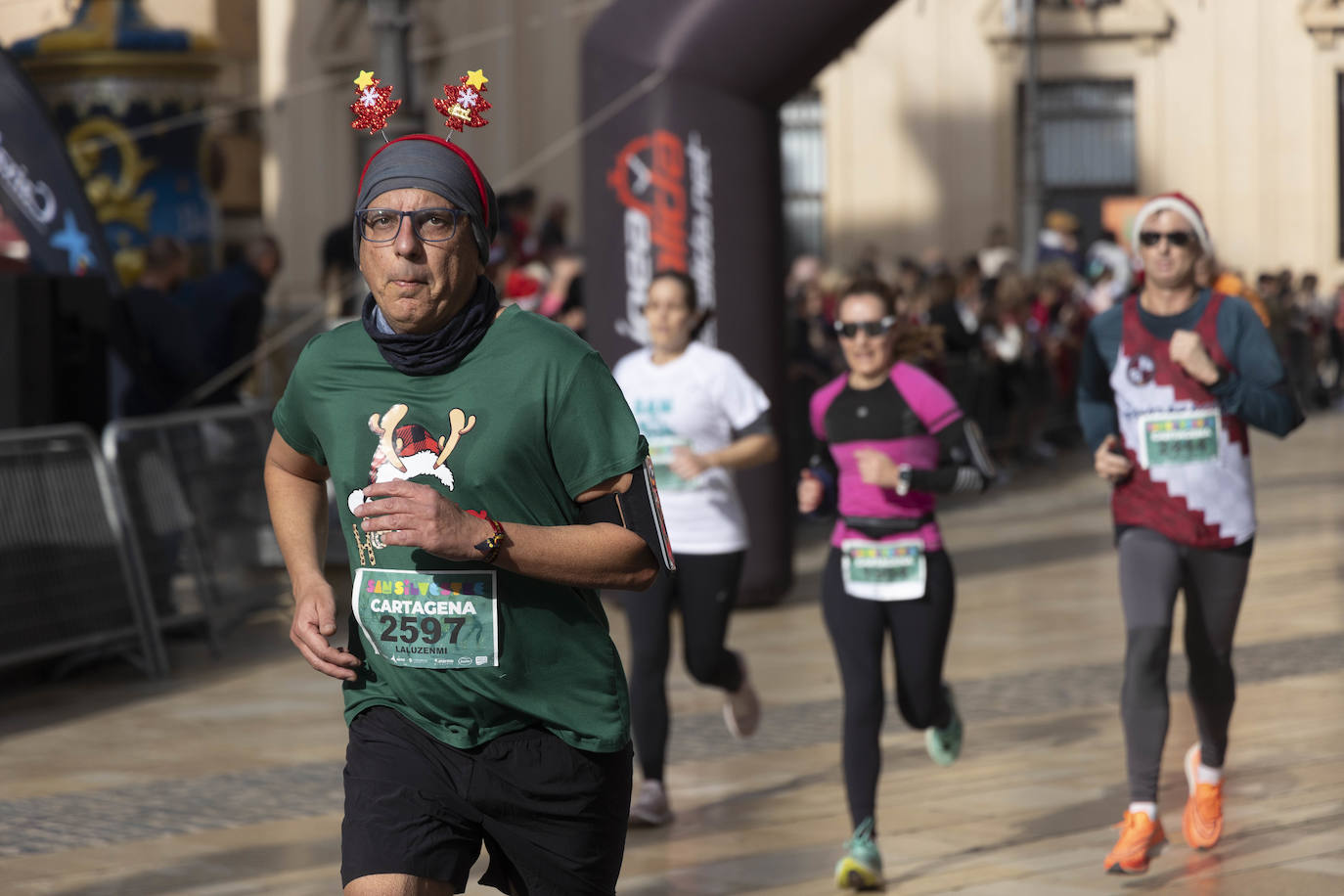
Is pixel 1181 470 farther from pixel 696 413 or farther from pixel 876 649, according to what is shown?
pixel 696 413


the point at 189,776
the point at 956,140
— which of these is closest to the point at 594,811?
the point at 189,776

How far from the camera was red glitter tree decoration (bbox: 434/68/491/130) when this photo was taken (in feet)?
12.4

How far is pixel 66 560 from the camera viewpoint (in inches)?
395

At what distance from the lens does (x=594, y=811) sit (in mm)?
3801

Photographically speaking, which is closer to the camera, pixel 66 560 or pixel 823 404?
pixel 823 404

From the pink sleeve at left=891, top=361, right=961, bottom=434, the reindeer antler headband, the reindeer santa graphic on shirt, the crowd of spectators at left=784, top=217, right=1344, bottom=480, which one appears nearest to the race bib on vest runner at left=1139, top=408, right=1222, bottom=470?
the pink sleeve at left=891, top=361, right=961, bottom=434

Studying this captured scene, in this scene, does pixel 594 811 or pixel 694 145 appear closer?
pixel 594 811

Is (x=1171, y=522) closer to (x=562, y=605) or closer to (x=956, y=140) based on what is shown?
(x=562, y=605)

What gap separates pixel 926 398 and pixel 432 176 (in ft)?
11.1

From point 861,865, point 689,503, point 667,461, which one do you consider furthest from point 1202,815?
point 667,461

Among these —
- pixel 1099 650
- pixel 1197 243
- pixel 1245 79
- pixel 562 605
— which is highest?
pixel 1245 79

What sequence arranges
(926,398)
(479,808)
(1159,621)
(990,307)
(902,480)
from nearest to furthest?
(479,808)
(1159,621)
(902,480)
(926,398)
(990,307)

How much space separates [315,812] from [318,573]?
361 centimetres

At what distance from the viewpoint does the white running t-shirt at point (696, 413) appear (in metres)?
7.56
